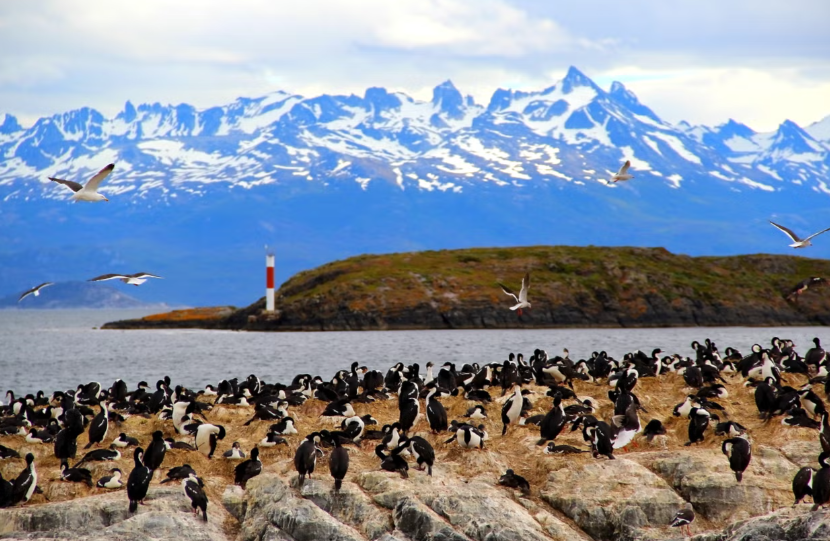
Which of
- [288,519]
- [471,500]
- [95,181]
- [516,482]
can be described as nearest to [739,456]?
[516,482]

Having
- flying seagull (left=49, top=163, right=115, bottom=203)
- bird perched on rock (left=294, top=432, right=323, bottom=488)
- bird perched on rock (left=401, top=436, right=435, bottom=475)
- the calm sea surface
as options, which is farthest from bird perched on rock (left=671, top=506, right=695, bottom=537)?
the calm sea surface

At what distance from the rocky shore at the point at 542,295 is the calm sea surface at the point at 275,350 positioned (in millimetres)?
2552

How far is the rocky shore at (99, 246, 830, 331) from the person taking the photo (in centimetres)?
14775

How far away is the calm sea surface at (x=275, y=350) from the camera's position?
79.6 meters

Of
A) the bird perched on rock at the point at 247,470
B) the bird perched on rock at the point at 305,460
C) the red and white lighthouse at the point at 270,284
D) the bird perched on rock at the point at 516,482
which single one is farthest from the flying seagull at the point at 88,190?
the red and white lighthouse at the point at 270,284

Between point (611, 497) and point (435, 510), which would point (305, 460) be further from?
point (611, 497)

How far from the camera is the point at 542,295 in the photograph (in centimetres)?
15050

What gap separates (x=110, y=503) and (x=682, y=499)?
43.3 feet

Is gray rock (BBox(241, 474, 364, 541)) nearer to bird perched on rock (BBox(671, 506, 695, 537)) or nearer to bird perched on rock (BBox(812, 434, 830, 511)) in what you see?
bird perched on rock (BBox(671, 506, 695, 537))

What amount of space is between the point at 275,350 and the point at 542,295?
53.2 meters

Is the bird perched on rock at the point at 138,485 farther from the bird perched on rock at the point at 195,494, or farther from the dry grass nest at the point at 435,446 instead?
the dry grass nest at the point at 435,446

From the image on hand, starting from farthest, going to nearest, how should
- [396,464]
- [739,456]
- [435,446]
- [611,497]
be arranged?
1. [435,446]
2. [396,464]
3. [739,456]
4. [611,497]

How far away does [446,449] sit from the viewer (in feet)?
88.8

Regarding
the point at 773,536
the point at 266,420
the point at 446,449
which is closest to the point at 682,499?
the point at 773,536
